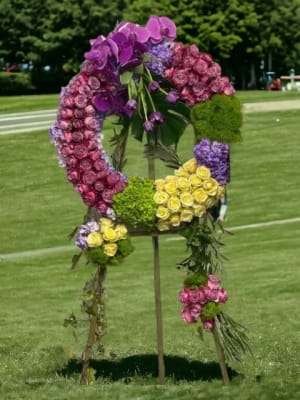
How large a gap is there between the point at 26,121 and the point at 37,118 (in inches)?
36.9

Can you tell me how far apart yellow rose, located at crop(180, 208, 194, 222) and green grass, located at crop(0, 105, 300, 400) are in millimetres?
1282

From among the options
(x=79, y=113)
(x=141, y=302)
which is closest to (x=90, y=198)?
(x=79, y=113)

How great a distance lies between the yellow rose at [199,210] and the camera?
302 inches

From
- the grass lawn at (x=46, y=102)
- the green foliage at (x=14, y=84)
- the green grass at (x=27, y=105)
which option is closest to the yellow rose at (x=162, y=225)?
the grass lawn at (x=46, y=102)

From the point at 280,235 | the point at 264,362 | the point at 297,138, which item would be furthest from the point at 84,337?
the point at 297,138

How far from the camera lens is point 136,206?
7656 mm

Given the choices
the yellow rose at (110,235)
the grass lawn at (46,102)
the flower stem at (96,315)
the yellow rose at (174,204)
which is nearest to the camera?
the yellow rose at (174,204)

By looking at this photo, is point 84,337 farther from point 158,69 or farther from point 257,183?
point 257,183

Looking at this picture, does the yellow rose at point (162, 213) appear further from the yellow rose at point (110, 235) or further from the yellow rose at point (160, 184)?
the yellow rose at point (110, 235)

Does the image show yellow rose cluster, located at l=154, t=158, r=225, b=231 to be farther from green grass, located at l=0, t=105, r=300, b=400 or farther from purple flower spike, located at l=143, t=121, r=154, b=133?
green grass, located at l=0, t=105, r=300, b=400

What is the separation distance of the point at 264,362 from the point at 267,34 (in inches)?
2442

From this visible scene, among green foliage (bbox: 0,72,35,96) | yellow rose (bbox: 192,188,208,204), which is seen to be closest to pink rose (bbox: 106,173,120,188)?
yellow rose (bbox: 192,188,208,204)

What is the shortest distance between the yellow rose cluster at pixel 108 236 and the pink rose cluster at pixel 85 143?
0.34 ft

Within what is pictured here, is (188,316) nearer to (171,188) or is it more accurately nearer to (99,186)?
(171,188)
